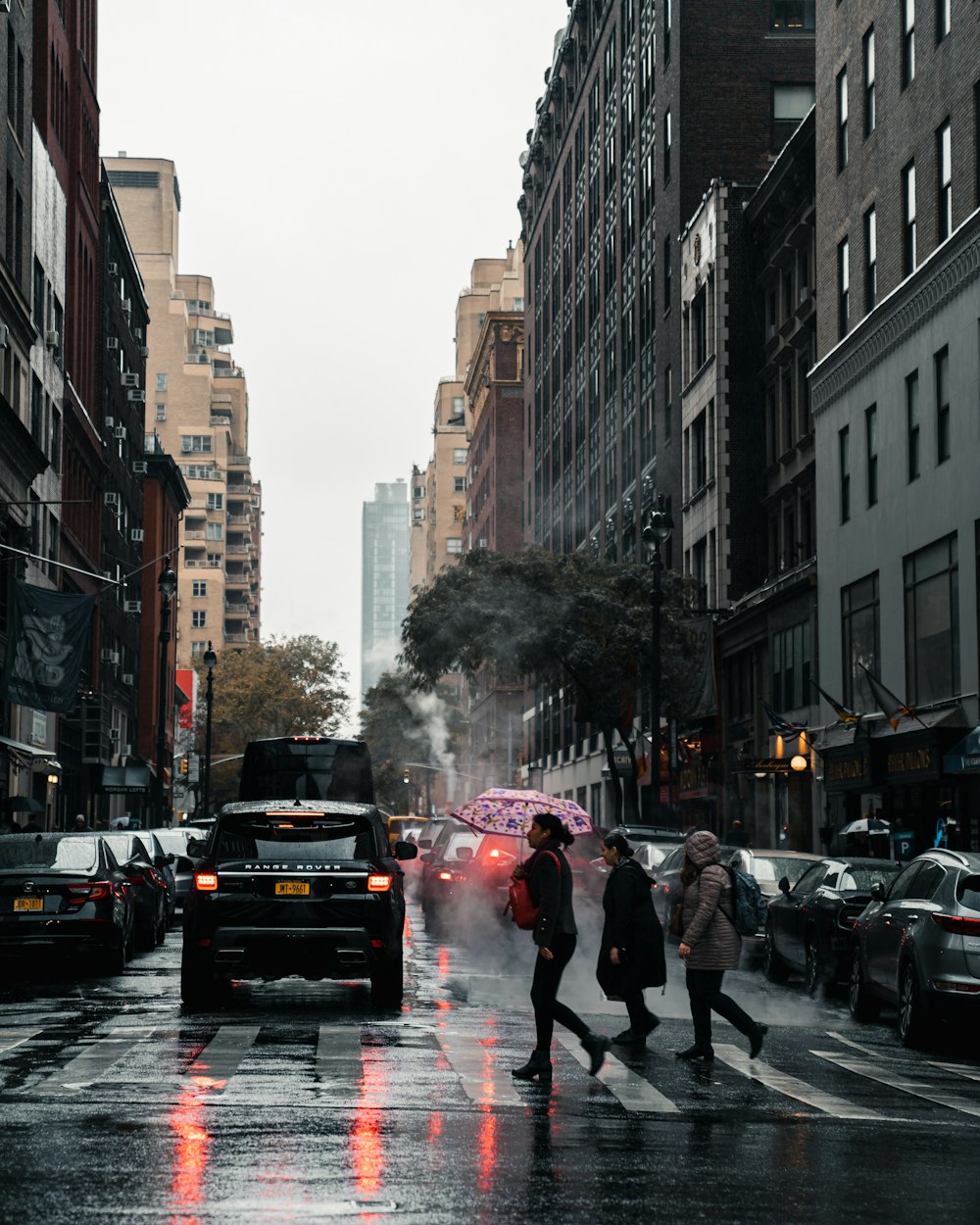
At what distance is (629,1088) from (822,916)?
8.55 m

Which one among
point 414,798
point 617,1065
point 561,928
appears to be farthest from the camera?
point 414,798

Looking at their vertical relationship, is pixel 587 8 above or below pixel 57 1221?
above

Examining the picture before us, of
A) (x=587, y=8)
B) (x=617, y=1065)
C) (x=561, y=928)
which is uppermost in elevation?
(x=587, y=8)

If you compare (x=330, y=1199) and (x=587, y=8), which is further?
(x=587, y=8)

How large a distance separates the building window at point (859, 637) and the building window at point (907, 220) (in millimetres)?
5890

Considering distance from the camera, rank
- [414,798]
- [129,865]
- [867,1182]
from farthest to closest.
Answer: [414,798] → [129,865] → [867,1182]

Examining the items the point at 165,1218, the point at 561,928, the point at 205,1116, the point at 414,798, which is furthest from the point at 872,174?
the point at 414,798

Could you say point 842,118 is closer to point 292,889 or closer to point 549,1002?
point 292,889

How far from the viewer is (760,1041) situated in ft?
46.3

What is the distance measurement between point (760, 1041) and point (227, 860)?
17.5 feet

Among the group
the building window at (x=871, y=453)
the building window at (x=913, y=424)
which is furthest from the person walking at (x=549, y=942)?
the building window at (x=871, y=453)

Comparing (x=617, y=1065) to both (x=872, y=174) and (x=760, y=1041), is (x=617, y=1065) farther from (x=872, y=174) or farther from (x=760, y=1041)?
(x=872, y=174)

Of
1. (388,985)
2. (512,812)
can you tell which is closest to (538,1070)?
(388,985)

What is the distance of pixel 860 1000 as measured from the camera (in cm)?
1852
